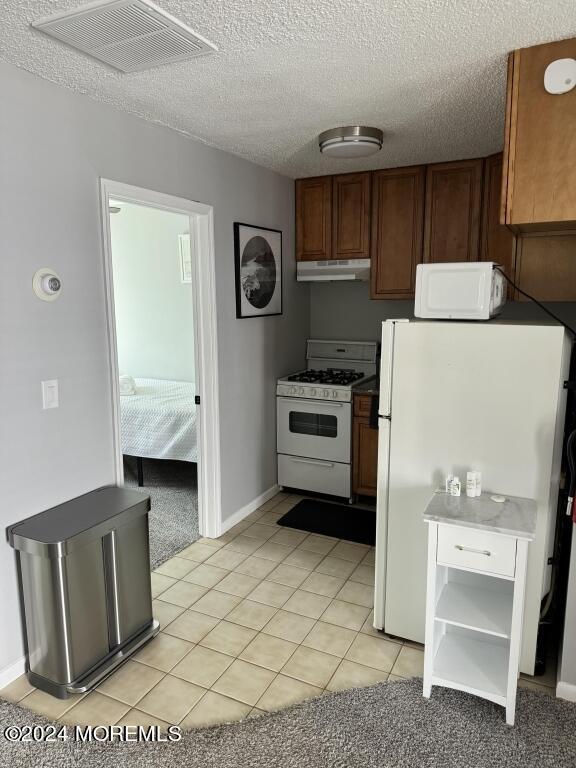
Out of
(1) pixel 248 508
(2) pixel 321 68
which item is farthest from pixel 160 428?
(2) pixel 321 68

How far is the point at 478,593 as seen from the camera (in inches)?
88.7

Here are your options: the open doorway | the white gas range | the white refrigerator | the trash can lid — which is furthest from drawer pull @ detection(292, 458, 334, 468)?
the trash can lid

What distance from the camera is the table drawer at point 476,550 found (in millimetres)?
1940

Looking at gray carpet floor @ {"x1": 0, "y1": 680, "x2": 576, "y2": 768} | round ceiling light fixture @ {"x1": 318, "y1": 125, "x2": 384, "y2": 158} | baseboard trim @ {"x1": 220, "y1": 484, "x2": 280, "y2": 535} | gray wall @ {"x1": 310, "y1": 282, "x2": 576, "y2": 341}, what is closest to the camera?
gray carpet floor @ {"x1": 0, "y1": 680, "x2": 576, "y2": 768}

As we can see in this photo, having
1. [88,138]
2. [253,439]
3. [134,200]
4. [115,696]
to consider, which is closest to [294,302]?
[253,439]

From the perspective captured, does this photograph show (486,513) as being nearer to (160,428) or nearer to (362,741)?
(362,741)

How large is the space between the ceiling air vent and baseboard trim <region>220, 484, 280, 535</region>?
2669 millimetres

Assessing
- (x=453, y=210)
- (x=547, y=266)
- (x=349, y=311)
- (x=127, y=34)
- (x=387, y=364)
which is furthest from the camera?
(x=349, y=311)

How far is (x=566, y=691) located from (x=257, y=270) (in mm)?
2898

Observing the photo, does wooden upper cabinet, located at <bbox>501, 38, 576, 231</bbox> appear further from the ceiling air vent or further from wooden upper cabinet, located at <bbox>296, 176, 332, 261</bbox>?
wooden upper cabinet, located at <bbox>296, 176, 332, 261</bbox>

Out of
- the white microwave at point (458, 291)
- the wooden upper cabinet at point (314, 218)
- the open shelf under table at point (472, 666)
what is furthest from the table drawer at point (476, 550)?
the wooden upper cabinet at point (314, 218)

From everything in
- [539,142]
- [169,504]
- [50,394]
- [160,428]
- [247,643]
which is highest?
[539,142]

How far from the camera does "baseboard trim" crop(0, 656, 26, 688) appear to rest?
2186 millimetres

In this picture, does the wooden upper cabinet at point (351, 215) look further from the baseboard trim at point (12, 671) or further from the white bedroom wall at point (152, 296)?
the baseboard trim at point (12, 671)
